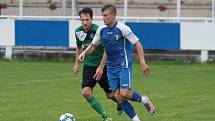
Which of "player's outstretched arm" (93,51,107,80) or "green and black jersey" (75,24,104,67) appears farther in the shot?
"green and black jersey" (75,24,104,67)

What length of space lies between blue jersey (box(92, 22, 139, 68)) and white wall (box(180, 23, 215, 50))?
14.7 metres

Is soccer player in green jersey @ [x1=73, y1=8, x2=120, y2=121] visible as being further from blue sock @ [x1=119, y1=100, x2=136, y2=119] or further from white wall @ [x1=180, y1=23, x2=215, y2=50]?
white wall @ [x1=180, y1=23, x2=215, y2=50]

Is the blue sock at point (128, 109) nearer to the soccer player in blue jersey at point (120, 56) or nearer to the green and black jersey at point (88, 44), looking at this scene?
the soccer player in blue jersey at point (120, 56)

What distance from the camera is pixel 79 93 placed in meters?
16.5

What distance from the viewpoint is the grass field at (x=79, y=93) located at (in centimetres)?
1277

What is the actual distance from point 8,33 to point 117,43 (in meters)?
16.7

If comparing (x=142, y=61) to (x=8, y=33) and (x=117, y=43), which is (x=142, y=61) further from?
(x=8, y=33)

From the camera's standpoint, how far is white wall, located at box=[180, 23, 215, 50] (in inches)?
1010

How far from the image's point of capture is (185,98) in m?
15.2

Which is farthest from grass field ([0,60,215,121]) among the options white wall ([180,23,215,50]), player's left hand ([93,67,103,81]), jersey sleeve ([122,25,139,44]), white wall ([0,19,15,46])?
white wall ([0,19,15,46])

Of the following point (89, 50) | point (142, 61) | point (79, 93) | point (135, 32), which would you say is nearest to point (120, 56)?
point (142, 61)

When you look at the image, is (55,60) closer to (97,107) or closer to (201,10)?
(201,10)

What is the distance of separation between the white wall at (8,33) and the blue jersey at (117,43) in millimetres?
16364

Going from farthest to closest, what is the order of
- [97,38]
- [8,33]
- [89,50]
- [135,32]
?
[8,33]
[135,32]
[89,50]
[97,38]
